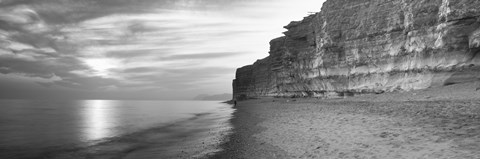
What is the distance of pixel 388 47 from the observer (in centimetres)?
3494

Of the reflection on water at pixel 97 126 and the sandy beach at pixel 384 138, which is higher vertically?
the sandy beach at pixel 384 138

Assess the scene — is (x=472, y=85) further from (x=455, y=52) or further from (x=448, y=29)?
(x=448, y=29)

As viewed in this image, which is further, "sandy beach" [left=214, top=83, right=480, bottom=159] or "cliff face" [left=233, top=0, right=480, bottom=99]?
"cliff face" [left=233, top=0, right=480, bottom=99]

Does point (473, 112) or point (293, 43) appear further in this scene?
point (293, 43)

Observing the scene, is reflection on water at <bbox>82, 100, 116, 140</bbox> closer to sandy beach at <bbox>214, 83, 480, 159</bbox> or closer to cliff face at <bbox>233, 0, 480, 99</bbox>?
sandy beach at <bbox>214, 83, 480, 159</bbox>

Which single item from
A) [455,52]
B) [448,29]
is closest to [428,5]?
[448,29]

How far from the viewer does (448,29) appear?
2692 cm

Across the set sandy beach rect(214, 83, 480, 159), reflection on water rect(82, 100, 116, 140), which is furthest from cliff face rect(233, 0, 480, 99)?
reflection on water rect(82, 100, 116, 140)

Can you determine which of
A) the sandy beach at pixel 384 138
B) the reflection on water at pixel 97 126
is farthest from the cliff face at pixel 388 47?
the reflection on water at pixel 97 126

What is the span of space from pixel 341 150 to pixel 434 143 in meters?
2.97

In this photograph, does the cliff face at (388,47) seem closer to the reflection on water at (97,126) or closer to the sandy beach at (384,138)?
the sandy beach at (384,138)

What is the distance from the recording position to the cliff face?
86.0 ft

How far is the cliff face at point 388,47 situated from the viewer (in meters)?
26.2

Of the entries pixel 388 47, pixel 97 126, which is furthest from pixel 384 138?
pixel 97 126
